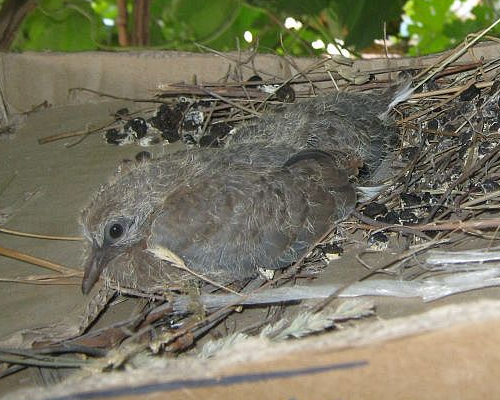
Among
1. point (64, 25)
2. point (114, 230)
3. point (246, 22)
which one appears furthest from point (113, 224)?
point (246, 22)

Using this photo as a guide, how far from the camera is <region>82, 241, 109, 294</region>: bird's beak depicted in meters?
1.42

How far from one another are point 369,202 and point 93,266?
0.66m

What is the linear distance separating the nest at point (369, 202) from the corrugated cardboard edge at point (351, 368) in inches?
6.7

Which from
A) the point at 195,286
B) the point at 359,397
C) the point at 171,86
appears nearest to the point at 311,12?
the point at 171,86

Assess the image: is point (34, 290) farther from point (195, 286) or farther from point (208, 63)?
point (208, 63)

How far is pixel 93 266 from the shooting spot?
1432 millimetres

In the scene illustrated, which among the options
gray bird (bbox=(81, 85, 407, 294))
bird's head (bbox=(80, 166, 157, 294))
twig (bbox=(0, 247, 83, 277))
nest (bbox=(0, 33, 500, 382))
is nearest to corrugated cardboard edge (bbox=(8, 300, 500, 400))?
nest (bbox=(0, 33, 500, 382))

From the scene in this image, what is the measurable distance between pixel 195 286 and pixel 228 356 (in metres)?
0.59

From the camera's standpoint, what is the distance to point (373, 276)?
51.6 inches

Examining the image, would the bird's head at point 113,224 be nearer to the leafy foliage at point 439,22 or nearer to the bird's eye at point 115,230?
the bird's eye at point 115,230

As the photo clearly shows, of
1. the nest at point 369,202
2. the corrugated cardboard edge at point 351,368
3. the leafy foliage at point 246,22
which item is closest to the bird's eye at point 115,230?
the nest at point 369,202

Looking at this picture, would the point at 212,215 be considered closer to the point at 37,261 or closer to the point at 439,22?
the point at 37,261

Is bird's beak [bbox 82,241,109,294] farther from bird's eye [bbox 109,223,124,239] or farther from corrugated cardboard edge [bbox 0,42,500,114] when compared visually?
corrugated cardboard edge [bbox 0,42,500,114]

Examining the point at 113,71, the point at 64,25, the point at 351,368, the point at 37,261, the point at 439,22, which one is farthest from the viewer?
the point at 439,22
